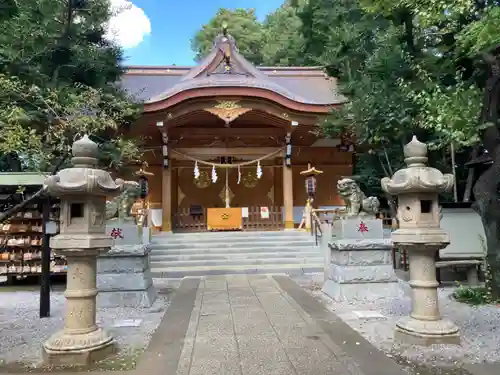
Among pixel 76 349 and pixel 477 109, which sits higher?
pixel 477 109

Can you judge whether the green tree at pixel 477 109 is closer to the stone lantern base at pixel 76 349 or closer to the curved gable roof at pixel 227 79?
the stone lantern base at pixel 76 349

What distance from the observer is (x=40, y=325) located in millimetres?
5648

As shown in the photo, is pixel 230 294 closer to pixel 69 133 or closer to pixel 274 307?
pixel 274 307

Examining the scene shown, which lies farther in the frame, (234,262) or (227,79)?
(227,79)

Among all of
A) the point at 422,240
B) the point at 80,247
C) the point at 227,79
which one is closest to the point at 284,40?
the point at 227,79

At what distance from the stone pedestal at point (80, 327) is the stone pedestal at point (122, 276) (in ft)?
7.99

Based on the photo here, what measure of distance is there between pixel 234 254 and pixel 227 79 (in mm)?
6578

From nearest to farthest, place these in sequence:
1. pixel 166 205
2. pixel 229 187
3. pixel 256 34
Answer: pixel 166 205
pixel 229 187
pixel 256 34

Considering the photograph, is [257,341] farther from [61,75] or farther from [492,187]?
[61,75]

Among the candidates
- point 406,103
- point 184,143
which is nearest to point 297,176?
point 184,143

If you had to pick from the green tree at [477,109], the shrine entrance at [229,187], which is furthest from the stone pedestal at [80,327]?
the shrine entrance at [229,187]

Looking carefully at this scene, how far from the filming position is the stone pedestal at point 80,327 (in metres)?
4.06

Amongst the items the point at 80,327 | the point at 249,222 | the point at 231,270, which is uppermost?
the point at 249,222

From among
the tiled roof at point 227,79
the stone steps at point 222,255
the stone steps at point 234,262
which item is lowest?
the stone steps at point 234,262
